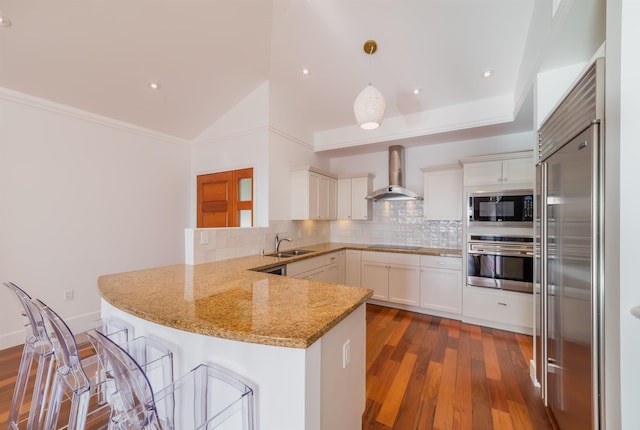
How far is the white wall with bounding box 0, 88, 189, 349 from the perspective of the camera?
102 inches

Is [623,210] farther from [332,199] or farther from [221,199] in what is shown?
[221,199]

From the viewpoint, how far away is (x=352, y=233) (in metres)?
4.73

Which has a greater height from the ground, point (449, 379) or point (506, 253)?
point (506, 253)

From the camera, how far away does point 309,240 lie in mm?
4410

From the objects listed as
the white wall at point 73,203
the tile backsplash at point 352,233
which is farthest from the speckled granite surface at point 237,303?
the white wall at point 73,203

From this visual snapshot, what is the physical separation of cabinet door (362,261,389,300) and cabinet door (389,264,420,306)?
0.24ft

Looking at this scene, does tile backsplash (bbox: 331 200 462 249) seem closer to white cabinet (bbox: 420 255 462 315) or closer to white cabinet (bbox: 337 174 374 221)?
white cabinet (bbox: 337 174 374 221)

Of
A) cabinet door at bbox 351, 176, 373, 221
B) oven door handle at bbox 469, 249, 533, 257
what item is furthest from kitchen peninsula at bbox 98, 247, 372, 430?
cabinet door at bbox 351, 176, 373, 221

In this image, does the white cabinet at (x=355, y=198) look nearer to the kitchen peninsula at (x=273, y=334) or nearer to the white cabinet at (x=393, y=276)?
the white cabinet at (x=393, y=276)

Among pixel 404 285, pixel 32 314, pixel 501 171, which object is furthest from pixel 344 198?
pixel 32 314

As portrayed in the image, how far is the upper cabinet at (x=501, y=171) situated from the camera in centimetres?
292

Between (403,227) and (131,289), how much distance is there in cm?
375

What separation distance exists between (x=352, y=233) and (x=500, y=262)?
2334mm

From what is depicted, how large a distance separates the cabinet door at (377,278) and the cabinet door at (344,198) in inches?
38.1
